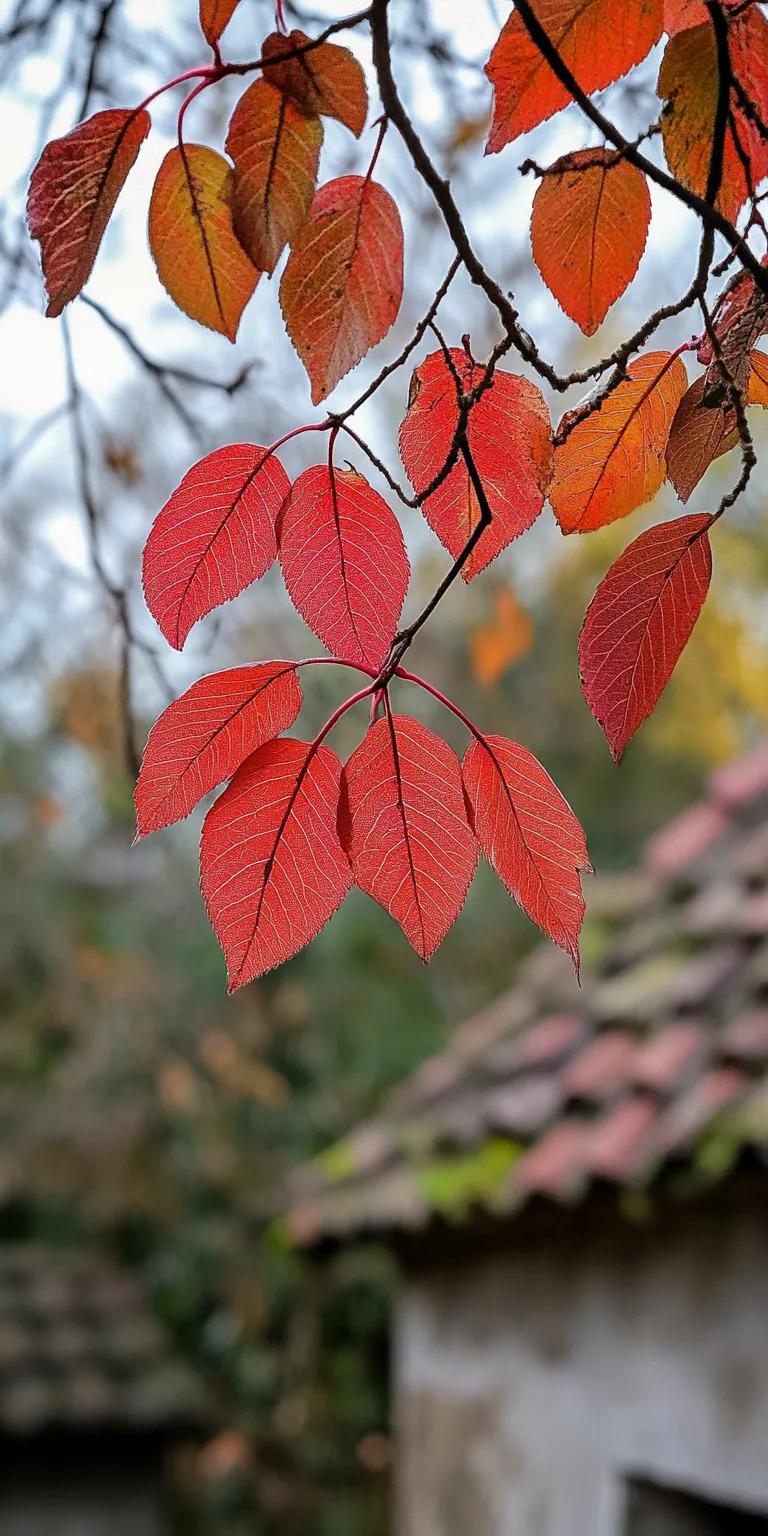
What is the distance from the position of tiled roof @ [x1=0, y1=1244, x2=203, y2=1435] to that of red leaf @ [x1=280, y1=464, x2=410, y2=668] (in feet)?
16.6

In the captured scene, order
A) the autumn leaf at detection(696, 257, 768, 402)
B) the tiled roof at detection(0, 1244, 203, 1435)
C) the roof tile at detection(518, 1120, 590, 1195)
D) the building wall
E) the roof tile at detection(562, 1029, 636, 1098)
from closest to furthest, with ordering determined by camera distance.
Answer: the autumn leaf at detection(696, 257, 768, 402) < the building wall < the roof tile at detection(518, 1120, 590, 1195) < the roof tile at detection(562, 1029, 636, 1098) < the tiled roof at detection(0, 1244, 203, 1435)

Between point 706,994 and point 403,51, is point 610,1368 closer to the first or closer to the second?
point 706,994

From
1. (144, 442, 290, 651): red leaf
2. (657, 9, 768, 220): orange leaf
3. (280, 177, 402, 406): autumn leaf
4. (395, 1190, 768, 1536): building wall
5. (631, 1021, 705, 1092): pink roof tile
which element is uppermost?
(631, 1021, 705, 1092): pink roof tile

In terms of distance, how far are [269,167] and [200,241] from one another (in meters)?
0.05

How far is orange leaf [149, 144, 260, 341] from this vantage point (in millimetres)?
481

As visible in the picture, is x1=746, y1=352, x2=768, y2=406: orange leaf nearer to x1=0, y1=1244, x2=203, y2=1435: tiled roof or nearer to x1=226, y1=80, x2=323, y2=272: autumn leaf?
x1=226, y1=80, x2=323, y2=272: autumn leaf

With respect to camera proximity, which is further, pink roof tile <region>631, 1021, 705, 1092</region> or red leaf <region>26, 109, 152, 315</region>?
pink roof tile <region>631, 1021, 705, 1092</region>

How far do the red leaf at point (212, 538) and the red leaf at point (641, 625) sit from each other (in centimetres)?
12

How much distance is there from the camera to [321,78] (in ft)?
1.48

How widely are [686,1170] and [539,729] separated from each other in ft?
15.5

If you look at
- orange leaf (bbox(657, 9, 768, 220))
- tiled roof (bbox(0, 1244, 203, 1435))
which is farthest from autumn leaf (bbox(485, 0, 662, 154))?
tiled roof (bbox(0, 1244, 203, 1435))

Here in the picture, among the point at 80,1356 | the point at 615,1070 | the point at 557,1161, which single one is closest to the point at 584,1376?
the point at 557,1161

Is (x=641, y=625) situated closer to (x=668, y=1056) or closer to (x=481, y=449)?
(x=481, y=449)

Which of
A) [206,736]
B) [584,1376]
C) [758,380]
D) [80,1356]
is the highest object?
[80,1356]
